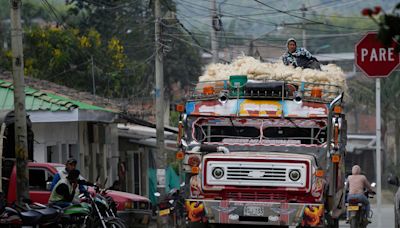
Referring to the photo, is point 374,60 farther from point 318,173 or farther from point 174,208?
point 174,208

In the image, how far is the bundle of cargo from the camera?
1814cm

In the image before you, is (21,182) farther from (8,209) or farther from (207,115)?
(207,115)

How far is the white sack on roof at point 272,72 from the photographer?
60.2 ft

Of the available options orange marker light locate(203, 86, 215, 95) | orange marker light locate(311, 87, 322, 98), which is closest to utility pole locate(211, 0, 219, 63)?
orange marker light locate(203, 86, 215, 95)

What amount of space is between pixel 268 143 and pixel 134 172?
23.2 metres

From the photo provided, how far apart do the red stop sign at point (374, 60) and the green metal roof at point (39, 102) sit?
11.5 metres

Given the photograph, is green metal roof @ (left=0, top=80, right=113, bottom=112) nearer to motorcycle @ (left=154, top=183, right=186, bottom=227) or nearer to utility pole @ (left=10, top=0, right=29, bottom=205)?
motorcycle @ (left=154, top=183, right=186, bottom=227)

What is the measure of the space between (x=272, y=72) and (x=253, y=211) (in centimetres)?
298

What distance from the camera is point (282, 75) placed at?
60.3ft

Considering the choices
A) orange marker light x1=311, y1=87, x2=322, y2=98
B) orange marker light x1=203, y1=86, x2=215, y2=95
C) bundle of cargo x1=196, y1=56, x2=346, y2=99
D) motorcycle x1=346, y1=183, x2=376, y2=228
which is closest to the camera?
orange marker light x1=311, y1=87, x2=322, y2=98

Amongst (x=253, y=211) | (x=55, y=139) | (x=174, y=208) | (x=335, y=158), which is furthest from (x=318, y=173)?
(x=55, y=139)

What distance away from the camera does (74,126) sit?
31.2 meters

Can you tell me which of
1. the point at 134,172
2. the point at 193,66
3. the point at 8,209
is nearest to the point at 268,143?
the point at 8,209

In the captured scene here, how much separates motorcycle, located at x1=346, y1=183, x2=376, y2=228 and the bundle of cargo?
4226 mm
